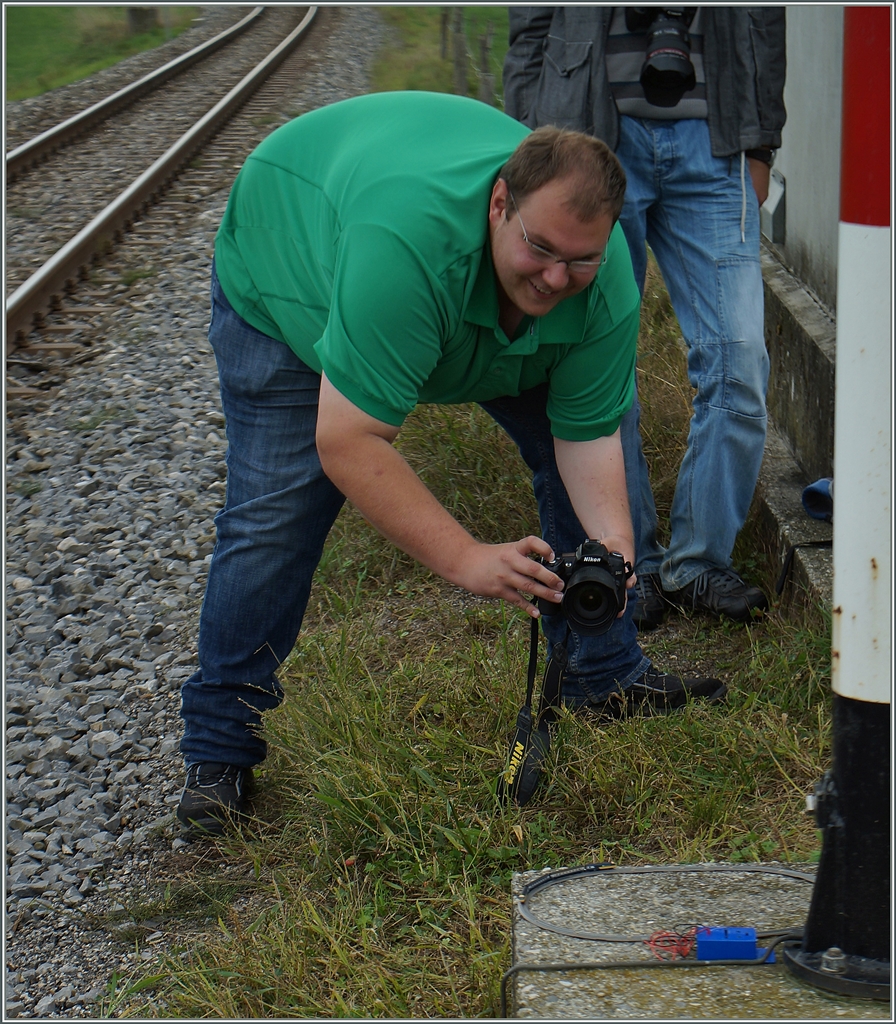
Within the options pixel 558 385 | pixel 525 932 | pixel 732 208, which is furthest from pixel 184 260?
pixel 525 932

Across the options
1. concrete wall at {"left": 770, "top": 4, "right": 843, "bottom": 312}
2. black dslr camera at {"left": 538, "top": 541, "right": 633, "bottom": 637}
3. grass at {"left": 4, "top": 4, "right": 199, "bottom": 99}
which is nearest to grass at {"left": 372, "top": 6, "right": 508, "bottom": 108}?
grass at {"left": 4, "top": 4, "right": 199, "bottom": 99}

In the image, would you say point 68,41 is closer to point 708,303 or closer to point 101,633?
point 101,633

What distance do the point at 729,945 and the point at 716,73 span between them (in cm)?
255

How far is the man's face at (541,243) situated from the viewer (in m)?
2.15

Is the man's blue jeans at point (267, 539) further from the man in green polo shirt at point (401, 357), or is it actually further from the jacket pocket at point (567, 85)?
the jacket pocket at point (567, 85)

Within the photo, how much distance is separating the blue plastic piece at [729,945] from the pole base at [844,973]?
0.07 metres

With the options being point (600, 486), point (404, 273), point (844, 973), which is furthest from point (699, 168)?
point (844, 973)

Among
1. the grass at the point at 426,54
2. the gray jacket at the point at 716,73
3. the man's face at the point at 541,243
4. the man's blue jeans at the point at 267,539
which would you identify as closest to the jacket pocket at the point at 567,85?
the gray jacket at the point at 716,73

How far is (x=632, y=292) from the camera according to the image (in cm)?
261

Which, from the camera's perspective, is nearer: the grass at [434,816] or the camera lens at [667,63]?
the grass at [434,816]

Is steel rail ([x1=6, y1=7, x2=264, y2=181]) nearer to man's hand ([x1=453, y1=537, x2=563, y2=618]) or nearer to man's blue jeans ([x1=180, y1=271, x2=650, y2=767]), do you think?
man's blue jeans ([x1=180, y1=271, x2=650, y2=767])

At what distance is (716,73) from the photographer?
3.38 meters

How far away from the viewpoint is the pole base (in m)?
1.69

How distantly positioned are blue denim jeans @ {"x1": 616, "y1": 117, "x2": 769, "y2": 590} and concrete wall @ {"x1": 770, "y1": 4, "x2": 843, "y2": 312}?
79cm
